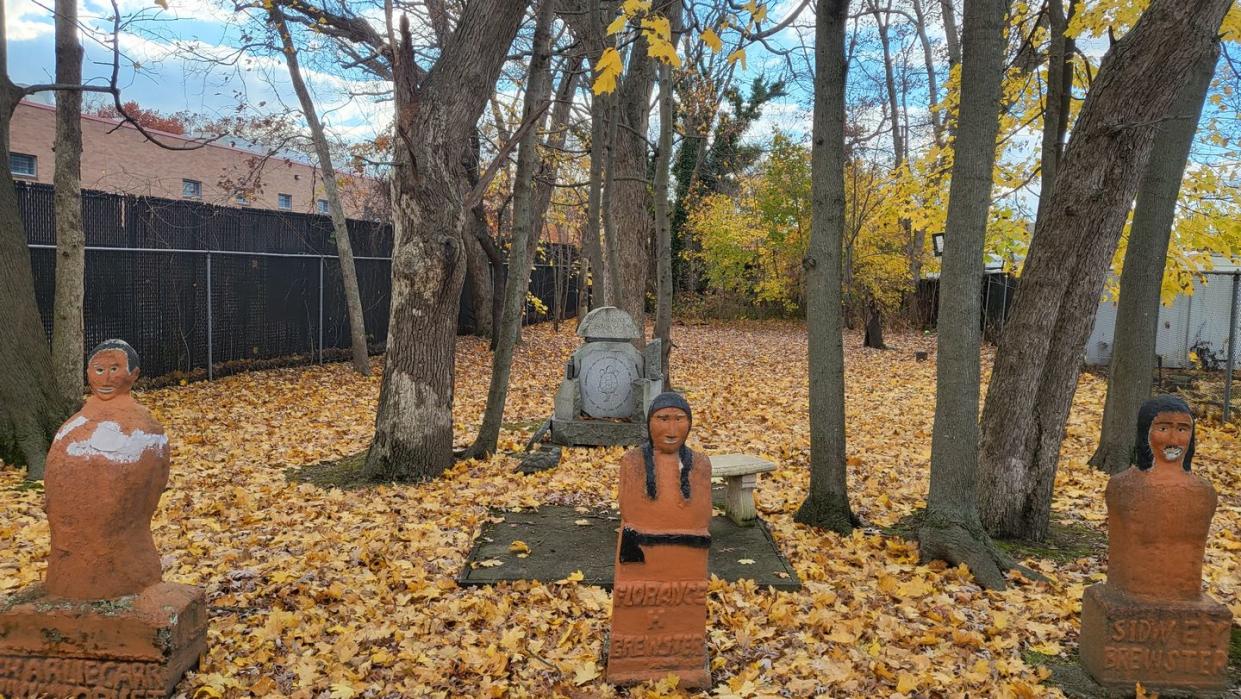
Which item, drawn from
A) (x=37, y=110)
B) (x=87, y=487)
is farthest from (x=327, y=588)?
(x=37, y=110)

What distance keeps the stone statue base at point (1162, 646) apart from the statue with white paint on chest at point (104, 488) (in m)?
4.43

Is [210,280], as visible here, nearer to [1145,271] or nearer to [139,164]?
[1145,271]

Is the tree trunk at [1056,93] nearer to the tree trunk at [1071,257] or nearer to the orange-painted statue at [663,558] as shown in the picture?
the tree trunk at [1071,257]

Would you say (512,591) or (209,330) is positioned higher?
(209,330)

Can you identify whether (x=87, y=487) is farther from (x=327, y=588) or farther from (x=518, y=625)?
(x=518, y=625)

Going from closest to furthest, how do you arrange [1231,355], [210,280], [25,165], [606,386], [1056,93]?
[1056,93]
[606,386]
[1231,355]
[210,280]
[25,165]

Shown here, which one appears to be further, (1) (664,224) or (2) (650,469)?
(1) (664,224)

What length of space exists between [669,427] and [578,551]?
7.25 ft

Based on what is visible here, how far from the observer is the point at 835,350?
569 cm

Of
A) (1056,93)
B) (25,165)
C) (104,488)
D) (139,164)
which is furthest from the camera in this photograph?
(139,164)

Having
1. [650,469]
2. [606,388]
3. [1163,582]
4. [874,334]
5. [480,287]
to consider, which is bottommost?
[1163,582]

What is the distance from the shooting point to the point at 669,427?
11.6 ft

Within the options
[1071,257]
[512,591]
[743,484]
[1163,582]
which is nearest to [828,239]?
[1071,257]

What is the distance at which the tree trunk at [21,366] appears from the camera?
269 inches
